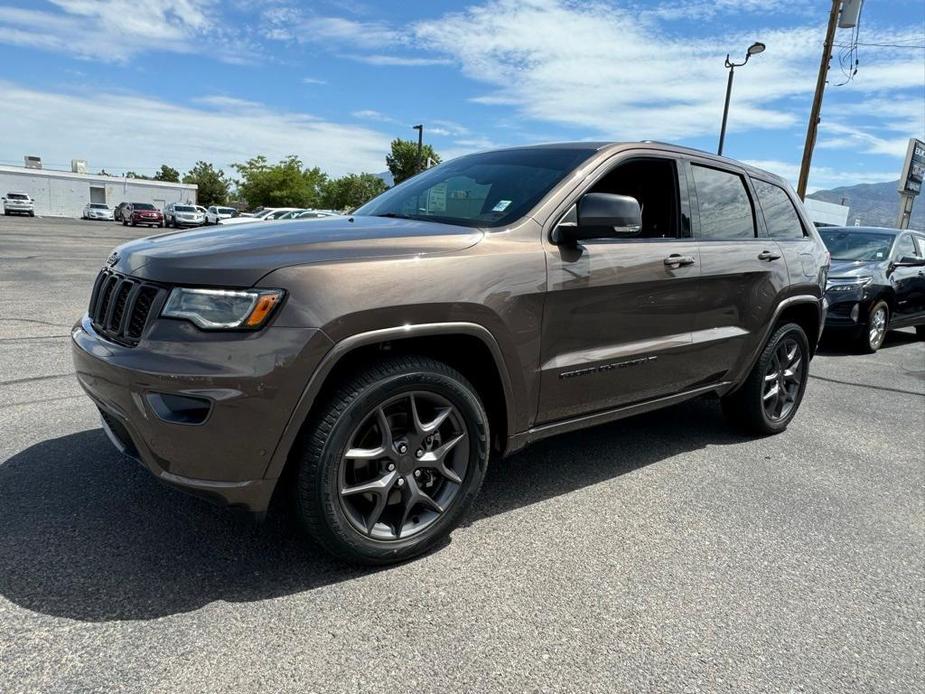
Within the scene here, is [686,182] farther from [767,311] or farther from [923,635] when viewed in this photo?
[923,635]

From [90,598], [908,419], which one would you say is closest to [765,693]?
[90,598]

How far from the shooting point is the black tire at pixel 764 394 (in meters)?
4.53

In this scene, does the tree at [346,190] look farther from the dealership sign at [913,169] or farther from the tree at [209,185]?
the dealership sign at [913,169]

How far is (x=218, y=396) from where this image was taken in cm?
225

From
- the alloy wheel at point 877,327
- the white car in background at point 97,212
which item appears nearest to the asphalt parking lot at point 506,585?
the alloy wheel at point 877,327

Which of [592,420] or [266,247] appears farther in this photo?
[592,420]

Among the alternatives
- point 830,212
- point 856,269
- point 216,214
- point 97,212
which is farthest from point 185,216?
point 830,212

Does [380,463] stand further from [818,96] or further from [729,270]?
[818,96]

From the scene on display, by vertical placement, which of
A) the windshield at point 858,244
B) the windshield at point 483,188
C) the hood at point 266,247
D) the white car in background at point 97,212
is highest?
the windshield at point 483,188

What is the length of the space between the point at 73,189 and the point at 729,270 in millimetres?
74475

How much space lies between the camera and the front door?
3.09 metres

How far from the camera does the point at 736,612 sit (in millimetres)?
2580

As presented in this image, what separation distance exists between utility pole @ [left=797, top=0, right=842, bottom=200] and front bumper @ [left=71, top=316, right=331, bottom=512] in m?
20.0

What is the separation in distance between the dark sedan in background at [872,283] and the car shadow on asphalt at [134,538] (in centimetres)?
631
